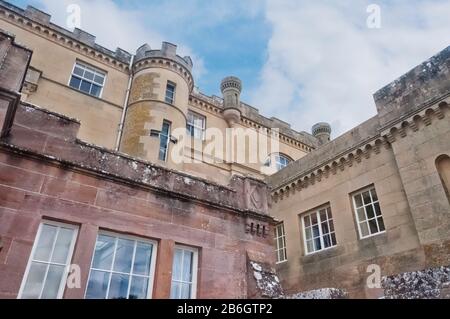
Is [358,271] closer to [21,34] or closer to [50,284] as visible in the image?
[50,284]

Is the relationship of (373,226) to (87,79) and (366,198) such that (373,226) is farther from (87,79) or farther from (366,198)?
(87,79)

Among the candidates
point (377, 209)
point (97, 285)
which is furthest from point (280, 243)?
point (97, 285)

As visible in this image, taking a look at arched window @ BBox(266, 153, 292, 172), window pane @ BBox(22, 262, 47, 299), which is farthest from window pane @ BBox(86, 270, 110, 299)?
arched window @ BBox(266, 153, 292, 172)

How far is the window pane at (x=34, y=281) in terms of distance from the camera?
481 centimetres

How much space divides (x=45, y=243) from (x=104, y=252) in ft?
3.11

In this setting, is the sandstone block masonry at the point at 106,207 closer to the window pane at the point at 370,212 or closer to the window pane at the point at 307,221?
the window pane at the point at 370,212

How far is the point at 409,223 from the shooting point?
10.5m

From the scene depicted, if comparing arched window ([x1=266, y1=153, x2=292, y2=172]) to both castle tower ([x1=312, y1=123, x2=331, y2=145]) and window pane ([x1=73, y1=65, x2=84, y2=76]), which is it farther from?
window pane ([x1=73, y1=65, x2=84, y2=76])

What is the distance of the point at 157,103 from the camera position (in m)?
17.0

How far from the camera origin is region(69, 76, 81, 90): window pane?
16.7 metres

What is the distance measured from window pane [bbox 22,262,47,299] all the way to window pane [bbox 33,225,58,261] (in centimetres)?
13

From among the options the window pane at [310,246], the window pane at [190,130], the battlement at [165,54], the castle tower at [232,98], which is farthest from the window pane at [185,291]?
the castle tower at [232,98]

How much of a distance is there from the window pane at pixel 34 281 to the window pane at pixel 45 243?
0.13 m
